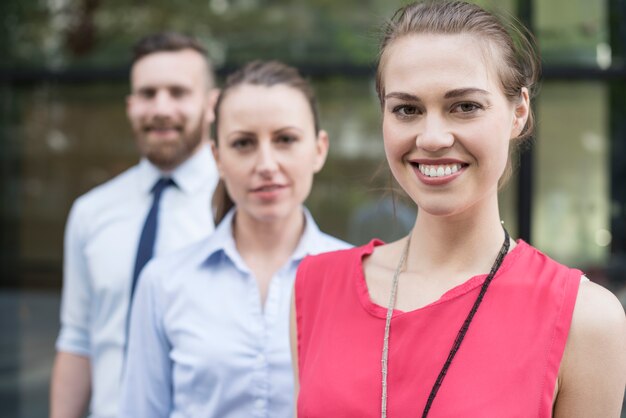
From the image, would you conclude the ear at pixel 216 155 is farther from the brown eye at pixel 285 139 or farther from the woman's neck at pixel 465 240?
the woman's neck at pixel 465 240

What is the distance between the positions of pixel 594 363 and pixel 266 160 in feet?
3.64

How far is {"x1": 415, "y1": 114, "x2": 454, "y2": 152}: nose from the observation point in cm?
158

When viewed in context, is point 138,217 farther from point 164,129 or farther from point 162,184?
point 164,129

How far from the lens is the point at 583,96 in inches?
222

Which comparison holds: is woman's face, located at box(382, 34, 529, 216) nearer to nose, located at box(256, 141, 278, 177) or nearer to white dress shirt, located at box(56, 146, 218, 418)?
nose, located at box(256, 141, 278, 177)

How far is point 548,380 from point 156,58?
2141 millimetres

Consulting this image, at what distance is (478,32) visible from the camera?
1.64m

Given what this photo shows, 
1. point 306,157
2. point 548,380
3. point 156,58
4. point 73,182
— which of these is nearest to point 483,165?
point 548,380

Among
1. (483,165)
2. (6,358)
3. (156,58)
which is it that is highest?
(156,58)

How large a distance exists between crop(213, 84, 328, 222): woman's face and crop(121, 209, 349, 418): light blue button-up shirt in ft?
0.53

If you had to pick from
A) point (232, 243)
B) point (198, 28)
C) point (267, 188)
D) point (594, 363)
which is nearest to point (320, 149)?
point (267, 188)

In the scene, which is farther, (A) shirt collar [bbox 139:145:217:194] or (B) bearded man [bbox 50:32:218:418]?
(A) shirt collar [bbox 139:145:217:194]

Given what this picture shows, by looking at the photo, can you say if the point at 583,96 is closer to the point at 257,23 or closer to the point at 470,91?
the point at 257,23

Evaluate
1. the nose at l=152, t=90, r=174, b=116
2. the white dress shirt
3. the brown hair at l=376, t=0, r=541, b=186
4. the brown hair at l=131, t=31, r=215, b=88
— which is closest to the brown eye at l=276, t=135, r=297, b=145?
the brown hair at l=376, t=0, r=541, b=186
